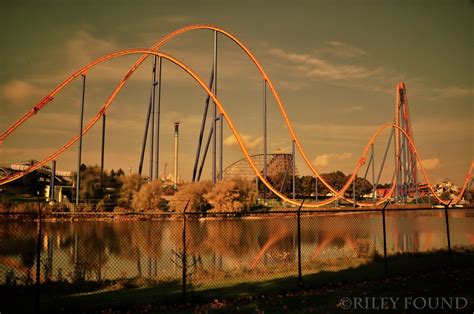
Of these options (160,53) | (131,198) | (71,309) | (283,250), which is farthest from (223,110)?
(71,309)

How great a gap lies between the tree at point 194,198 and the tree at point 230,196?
2.73ft

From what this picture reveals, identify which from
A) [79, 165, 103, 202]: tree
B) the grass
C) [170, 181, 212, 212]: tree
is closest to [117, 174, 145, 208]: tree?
[79, 165, 103, 202]: tree

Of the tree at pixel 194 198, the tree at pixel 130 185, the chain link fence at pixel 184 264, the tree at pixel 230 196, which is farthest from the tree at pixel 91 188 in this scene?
the chain link fence at pixel 184 264

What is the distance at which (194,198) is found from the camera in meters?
38.0

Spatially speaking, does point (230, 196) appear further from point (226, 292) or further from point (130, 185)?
point (226, 292)

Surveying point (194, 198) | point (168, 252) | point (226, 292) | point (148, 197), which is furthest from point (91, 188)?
point (226, 292)

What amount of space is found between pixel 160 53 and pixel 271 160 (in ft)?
225

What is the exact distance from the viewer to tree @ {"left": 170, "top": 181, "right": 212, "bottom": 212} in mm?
37688

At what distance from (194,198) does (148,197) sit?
397 cm

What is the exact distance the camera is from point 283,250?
16234mm

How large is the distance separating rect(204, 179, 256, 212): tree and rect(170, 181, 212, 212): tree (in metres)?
0.83

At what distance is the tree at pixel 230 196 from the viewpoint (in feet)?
122

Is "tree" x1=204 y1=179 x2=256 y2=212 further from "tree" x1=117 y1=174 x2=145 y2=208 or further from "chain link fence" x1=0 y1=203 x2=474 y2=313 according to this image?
"chain link fence" x1=0 y1=203 x2=474 y2=313

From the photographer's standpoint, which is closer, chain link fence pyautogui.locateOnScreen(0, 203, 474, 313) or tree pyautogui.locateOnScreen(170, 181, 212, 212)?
chain link fence pyautogui.locateOnScreen(0, 203, 474, 313)
